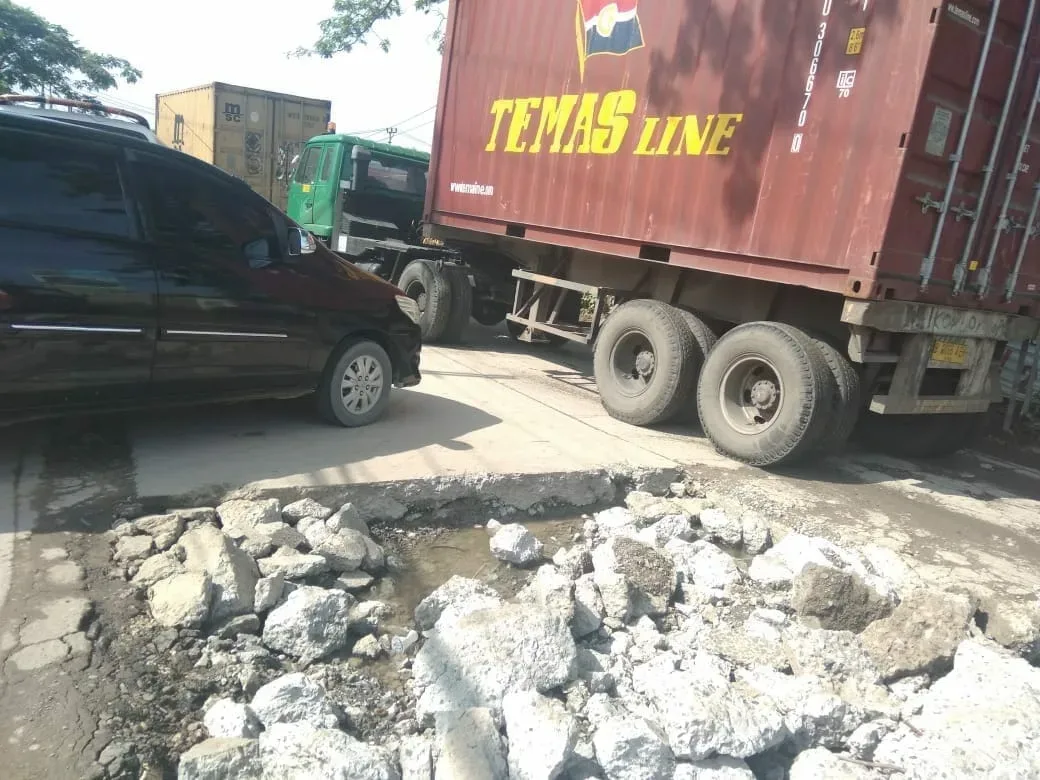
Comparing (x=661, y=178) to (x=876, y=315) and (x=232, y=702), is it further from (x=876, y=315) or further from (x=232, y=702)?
(x=232, y=702)

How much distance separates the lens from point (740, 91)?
5719 mm

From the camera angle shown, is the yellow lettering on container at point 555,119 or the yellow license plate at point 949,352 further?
the yellow lettering on container at point 555,119

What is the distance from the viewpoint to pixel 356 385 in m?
5.29

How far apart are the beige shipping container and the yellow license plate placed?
13992mm

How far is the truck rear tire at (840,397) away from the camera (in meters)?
5.33

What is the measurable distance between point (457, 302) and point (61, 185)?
228 inches

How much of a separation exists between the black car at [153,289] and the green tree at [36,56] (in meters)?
25.4

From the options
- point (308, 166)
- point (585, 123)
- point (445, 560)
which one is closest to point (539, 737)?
point (445, 560)

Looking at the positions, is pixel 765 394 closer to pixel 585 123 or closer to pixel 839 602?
pixel 839 602

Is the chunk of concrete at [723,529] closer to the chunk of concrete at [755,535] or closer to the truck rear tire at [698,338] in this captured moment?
the chunk of concrete at [755,535]

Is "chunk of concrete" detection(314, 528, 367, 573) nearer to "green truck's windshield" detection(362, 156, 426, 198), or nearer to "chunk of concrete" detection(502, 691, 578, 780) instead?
"chunk of concrete" detection(502, 691, 578, 780)

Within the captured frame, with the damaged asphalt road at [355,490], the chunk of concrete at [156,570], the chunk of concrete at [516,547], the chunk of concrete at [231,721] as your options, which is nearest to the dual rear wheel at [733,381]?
the damaged asphalt road at [355,490]

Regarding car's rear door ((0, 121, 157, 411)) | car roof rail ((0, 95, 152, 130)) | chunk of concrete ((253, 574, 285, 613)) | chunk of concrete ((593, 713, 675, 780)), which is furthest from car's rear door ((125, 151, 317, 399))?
car roof rail ((0, 95, 152, 130))

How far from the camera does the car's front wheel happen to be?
5.17 m
